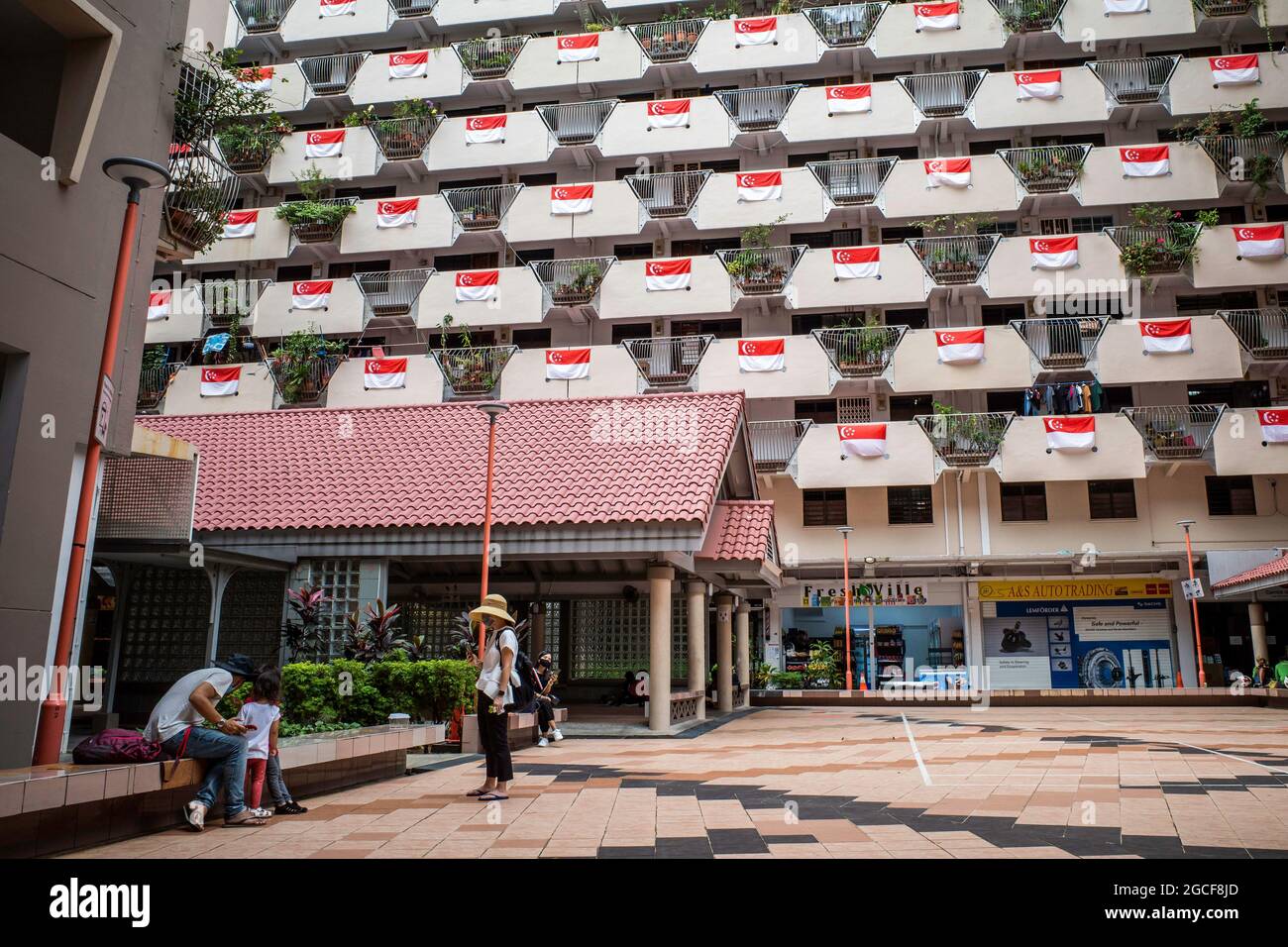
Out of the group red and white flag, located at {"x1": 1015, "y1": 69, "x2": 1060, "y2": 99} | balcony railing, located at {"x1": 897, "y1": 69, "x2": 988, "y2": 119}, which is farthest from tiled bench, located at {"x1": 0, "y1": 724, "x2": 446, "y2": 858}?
red and white flag, located at {"x1": 1015, "y1": 69, "x2": 1060, "y2": 99}

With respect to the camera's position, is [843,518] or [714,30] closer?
[843,518]

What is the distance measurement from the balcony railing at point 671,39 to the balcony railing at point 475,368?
11.8 meters

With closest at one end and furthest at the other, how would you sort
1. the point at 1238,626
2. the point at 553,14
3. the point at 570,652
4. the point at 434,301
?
the point at 570,652 → the point at 1238,626 → the point at 434,301 → the point at 553,14

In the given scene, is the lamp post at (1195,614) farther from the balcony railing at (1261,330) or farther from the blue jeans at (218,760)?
the blue jeans at (218,760)

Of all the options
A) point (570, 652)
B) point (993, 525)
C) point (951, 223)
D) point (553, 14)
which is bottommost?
point (570, 652)

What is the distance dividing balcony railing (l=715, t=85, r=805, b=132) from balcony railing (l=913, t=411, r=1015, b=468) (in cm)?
1187

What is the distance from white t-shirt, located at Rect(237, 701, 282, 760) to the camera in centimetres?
762

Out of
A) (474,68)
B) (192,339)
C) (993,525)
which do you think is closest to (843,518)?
(993,525)

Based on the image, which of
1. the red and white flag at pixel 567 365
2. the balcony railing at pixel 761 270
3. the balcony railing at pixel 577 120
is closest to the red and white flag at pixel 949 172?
the balcony railing at pixel 761 270

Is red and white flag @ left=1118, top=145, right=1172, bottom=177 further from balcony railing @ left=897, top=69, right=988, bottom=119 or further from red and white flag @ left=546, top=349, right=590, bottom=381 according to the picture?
red and white flag @ left=546, top=349, right=590, bottom=381

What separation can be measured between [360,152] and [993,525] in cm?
2555
